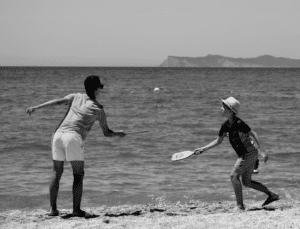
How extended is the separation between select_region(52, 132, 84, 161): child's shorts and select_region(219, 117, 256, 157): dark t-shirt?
1.67m

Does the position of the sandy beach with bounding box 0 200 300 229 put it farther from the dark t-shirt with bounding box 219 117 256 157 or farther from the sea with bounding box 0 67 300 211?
the sea with bounding box 0 67 300 211

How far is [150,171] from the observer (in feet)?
34.5

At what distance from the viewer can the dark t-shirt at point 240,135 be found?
651 centimetres

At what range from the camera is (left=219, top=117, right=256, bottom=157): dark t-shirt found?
6.51 meters

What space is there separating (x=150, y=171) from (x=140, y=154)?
181cm

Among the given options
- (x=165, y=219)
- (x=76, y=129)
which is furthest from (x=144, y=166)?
(x=76, y=129)

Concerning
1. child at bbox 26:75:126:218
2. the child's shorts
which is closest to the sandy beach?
child at bbox 26:75:126:218

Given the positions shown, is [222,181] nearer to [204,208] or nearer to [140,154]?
[204,208]

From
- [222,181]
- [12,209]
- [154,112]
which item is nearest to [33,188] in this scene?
[12,209]

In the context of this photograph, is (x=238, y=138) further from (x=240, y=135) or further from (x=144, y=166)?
(x=144, y=166)

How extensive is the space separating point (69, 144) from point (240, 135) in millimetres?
1937

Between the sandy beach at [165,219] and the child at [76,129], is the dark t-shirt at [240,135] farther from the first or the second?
the child at [76,129]

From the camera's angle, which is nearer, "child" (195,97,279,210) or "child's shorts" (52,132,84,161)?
"child's shorts" (52,132,84,161)

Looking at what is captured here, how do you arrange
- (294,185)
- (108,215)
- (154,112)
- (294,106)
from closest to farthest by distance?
(108,215) → (294,185) → (154,112) → (294,106)
